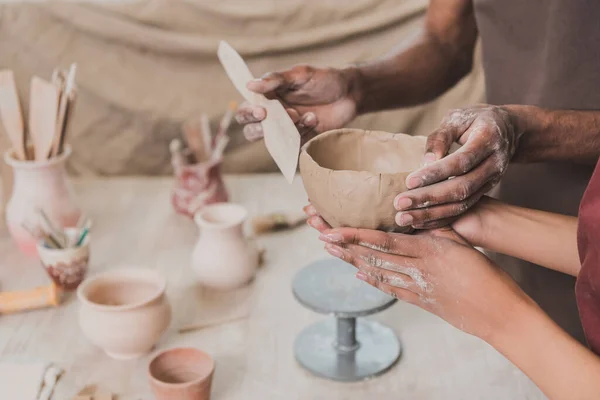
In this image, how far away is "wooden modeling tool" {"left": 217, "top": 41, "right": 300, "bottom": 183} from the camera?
2.92 feet

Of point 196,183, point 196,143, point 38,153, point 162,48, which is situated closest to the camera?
point 38,153

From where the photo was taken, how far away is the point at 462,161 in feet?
2.74

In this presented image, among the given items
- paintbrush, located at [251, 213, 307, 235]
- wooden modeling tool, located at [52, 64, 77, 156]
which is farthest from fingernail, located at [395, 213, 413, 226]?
wooden modeling tool, located at [52, 64, 77, 156]

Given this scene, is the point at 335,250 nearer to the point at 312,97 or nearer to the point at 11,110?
the point at 312,97

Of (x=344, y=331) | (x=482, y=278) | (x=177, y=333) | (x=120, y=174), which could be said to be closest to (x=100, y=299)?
(x=177, y=333)

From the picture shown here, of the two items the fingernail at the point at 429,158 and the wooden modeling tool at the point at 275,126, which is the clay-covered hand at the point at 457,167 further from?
the wooden modeling tool at the point at 275,126

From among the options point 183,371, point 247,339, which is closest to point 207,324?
point 247,339

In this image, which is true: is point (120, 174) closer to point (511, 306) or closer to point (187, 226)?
point (187, 226)

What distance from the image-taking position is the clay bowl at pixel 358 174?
0.84 metres

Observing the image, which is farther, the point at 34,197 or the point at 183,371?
the point at 34,197

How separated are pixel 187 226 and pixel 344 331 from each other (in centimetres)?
57

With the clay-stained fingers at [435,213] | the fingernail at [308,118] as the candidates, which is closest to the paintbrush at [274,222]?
the fingernail at [308,118]

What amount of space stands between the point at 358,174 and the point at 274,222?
26.0 inches

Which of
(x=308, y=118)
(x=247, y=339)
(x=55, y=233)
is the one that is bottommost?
(x=247, y=339)
